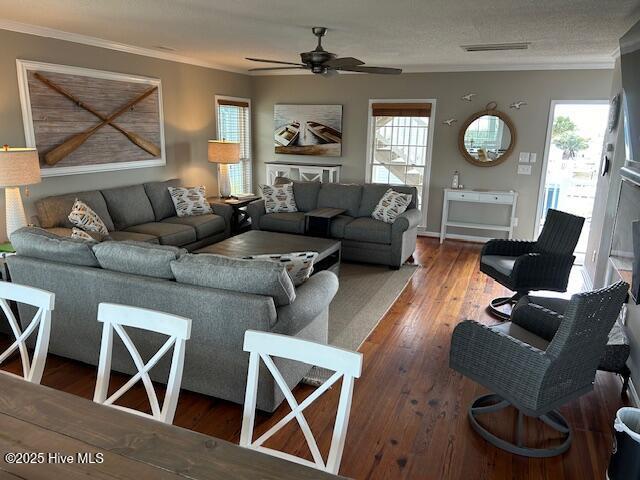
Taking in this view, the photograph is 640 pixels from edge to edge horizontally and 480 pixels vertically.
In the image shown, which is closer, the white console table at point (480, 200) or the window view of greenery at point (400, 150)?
the white console table at point (480, 200)

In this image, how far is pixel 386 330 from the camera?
3.86m

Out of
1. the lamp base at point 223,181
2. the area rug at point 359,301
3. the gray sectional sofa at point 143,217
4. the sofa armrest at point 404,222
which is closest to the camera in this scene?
the area rug at point 359,301

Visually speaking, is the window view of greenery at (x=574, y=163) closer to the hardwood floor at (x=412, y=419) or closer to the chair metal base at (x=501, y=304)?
the chair metal base at (x=501, y=304)

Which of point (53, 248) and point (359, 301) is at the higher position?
point (53, 248)

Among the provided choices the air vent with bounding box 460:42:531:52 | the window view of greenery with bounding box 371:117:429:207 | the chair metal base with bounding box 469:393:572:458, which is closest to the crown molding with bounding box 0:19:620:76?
the window view of greenery with bounding box 371:117:429:207

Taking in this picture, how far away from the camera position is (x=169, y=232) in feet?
16.7

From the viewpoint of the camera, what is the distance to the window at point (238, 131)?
24.0ft

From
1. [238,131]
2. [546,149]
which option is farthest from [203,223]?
[546,149]

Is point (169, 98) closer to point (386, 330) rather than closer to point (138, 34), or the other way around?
point (138, 34)

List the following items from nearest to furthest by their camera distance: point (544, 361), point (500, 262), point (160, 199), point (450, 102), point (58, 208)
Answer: point (544, 361)
point (500, 262)
point (58, 208)
point (160, 199)
point (450, 102)

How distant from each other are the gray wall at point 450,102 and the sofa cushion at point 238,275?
4930mm

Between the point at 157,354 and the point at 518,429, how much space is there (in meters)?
1.93

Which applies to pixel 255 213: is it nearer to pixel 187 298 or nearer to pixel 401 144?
pixel 401 144

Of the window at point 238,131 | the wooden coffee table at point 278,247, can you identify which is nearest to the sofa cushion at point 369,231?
the wooden coffee table at point 278,247
